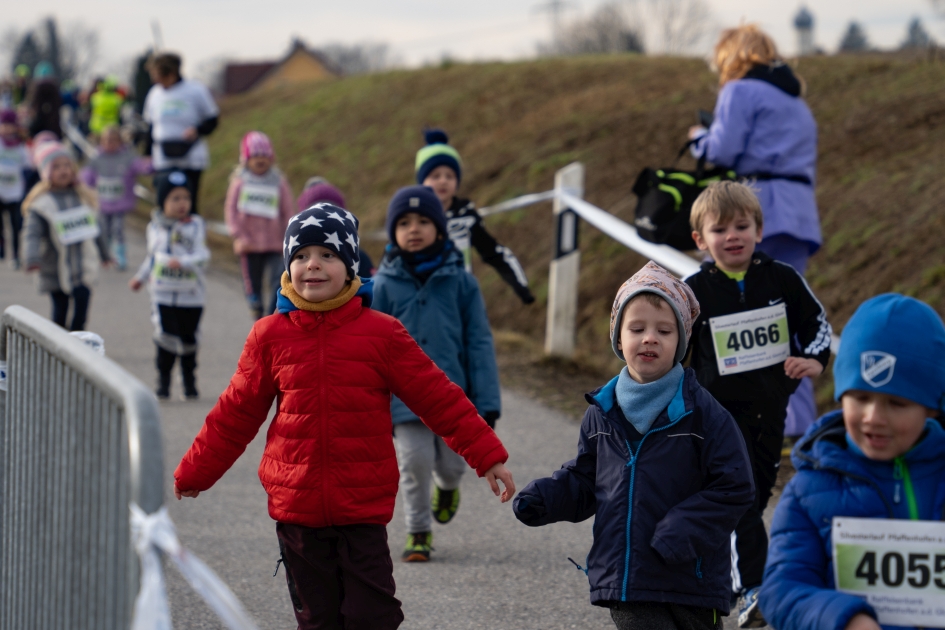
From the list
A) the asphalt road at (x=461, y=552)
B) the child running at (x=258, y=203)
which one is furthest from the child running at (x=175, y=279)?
the child running at (x=258, y=203)

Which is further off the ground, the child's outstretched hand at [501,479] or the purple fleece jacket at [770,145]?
the purple fleece jacket at [770,145]

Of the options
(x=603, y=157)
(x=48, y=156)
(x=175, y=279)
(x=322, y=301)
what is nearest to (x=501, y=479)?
(x=322, y=301)

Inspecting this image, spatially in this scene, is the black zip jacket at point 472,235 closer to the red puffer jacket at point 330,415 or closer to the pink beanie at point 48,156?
the red puffer jacket at point 330,415

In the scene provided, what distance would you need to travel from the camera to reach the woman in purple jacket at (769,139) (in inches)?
239

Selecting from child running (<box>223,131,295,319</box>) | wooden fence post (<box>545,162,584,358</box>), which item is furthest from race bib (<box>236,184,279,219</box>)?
wooden fence post (<box>545,162,584,358</box>)

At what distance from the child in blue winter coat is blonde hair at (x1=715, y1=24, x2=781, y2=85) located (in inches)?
148

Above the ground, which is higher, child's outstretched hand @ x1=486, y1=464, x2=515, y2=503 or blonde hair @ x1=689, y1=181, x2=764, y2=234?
blonde hair @ x1=689, y1=181, x2=764, y2=234

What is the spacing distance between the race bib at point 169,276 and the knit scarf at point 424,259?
3.71 metres

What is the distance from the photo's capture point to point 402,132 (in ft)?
87.8

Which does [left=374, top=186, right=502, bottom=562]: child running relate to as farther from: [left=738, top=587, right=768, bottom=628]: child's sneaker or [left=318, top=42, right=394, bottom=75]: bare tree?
[left=318, top=42, right=394, bottom=75]: bare tree

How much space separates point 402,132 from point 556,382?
1853 cm

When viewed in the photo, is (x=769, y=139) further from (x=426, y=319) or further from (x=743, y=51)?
(x=426, y=319)

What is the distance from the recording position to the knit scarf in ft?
17.2

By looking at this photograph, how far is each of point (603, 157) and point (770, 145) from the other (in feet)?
30.8
